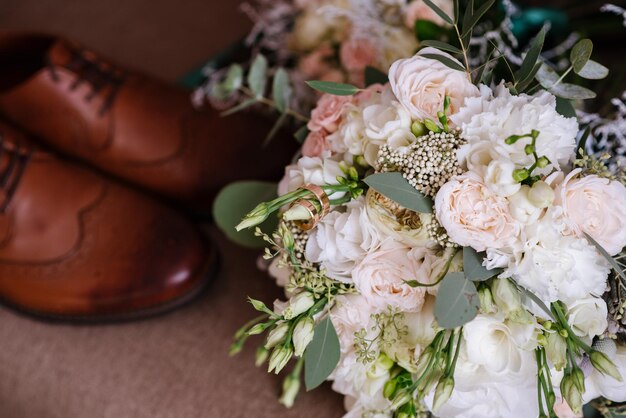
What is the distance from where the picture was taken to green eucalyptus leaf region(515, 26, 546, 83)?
531 millimetres

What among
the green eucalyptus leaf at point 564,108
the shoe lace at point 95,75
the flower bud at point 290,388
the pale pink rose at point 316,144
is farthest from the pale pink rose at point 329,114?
the shoe lace at point 95,75

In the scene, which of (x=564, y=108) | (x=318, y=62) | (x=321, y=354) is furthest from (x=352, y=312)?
(x=318, y=62)

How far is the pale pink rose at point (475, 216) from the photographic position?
46 centimetres

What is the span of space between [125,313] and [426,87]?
0.56m

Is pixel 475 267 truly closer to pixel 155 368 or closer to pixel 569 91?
pixel 569 91

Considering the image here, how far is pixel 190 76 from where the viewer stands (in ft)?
3.85

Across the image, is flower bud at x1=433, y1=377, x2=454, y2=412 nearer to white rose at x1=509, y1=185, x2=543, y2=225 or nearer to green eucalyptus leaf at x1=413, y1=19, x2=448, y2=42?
white rose at x1=509, y1=185, x2=543, y2=225

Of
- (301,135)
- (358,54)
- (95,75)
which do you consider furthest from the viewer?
(95,75)

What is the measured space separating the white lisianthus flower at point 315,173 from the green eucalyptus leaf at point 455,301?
0.46ft

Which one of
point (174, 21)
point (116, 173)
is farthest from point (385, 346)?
point (174, 21)

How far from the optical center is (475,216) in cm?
46

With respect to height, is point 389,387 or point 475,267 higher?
point 475,267

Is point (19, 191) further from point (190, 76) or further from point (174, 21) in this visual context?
point (174, 21)

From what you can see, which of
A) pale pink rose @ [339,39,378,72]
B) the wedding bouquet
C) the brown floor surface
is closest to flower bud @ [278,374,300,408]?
the brown floor surface
